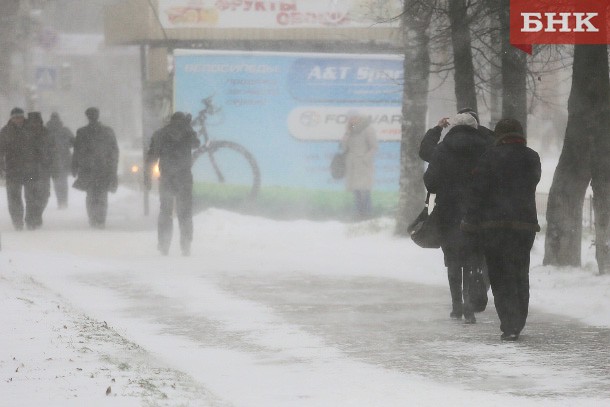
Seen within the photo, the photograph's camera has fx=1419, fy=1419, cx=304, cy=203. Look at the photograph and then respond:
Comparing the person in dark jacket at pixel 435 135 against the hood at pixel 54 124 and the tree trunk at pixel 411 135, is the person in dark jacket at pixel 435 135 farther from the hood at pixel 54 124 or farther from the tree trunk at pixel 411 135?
the hood at pixel 54 124

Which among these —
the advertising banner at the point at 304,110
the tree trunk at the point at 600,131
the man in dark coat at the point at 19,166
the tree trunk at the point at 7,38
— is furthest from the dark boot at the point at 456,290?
the tree trunk at the point at 7,38

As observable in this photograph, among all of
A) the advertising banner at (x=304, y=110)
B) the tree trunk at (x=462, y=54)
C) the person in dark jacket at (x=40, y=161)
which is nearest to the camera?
the tree trunk at (x=462, y=54)

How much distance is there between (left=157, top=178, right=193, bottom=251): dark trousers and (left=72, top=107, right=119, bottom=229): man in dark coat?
428 centimetres

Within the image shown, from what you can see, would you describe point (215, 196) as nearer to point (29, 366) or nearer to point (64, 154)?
point (64, 154)

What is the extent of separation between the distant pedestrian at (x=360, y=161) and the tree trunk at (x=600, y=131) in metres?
10.00

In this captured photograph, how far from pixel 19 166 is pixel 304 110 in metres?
5.11

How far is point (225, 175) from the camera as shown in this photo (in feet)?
77.4

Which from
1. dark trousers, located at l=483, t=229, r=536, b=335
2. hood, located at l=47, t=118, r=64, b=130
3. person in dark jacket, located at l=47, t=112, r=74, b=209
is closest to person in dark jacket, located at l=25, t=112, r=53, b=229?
person in dark jacket, located at l=47, t=112, r=74, b=209

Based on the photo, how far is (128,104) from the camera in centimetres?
9681

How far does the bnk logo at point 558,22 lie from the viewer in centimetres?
1311

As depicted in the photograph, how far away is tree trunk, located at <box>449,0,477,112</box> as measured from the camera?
1510 cm

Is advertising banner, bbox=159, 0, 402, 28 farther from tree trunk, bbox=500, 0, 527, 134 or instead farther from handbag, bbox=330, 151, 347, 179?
tree trunk, bbox=500, 0, 527, 134

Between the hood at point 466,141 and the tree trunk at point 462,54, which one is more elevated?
the tree trunk at point 462,54

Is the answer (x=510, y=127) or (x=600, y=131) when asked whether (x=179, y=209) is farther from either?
(x=510, y=127)
